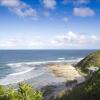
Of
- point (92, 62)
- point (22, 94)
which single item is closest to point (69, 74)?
point (92, 62)

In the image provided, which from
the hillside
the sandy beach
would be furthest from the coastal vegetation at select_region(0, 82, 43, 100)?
the hillside

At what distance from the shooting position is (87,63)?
267 feet

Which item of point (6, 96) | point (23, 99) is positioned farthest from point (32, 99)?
point (6, 96)

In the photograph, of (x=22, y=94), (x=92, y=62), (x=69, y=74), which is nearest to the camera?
(x=22, y=94)

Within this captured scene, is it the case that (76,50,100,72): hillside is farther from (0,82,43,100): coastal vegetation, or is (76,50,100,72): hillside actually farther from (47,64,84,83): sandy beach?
(0,82,43,100): coastal vegetation

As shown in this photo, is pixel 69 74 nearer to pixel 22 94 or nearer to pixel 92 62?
pixel 92 62

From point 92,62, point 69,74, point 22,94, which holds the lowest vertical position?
point 69,74

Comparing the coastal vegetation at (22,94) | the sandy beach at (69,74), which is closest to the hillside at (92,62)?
the sandy beach at (69,74)

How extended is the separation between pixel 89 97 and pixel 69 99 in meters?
3.45

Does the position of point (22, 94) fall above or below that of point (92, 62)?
below

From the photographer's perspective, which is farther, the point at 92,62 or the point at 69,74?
the point at 92,62

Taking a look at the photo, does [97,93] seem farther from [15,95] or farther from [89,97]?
[15,95]

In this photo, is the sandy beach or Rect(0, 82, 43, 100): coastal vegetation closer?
Rect(0, 82, 43, 100): coastal vegetation

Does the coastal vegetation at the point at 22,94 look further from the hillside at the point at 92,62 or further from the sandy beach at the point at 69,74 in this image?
the hillside at the point at 92,62
